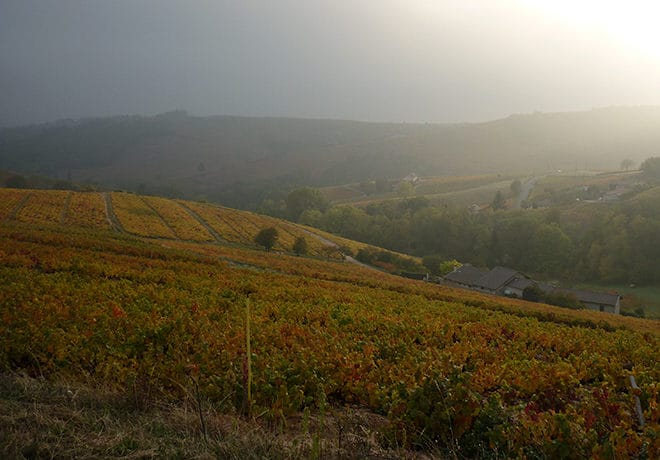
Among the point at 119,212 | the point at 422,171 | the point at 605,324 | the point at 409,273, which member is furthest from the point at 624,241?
the point at 422,171

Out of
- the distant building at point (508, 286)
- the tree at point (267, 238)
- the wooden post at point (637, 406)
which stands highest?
the wooden post at point (637, 406)

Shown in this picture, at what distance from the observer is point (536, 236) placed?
7350 centimetres

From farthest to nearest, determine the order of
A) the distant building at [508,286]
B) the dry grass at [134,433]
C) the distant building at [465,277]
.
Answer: the distant building at [465,277], the distant building at [508,286], the dry grass at [134,433]

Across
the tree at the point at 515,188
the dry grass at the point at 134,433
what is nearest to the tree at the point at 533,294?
the dry grass at the point at 134,433

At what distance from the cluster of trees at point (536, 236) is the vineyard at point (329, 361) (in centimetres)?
4917

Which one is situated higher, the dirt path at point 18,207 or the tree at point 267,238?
the dirt path at point 18,207

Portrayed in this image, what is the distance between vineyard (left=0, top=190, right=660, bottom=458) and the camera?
4.79 m

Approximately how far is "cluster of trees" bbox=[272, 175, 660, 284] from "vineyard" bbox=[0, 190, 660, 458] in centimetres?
4917

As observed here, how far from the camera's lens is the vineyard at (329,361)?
4.79 meters

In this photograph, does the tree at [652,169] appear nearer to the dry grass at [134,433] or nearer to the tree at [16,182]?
the dry grass at [134,433]

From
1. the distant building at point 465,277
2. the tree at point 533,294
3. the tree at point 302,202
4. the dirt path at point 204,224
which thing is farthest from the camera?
the tree at point 302,202

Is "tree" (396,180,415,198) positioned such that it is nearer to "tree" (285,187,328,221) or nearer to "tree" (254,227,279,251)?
"tree" (285,187,328,221)

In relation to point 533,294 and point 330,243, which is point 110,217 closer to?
point 330,243

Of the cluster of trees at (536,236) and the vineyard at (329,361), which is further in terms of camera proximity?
the cluster of trees at (536,236)
